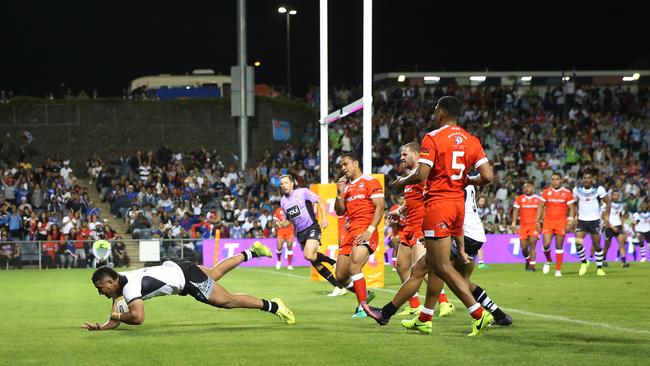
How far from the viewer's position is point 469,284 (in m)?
10.9

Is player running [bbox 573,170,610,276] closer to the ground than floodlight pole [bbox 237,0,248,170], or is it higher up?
closer to the ground

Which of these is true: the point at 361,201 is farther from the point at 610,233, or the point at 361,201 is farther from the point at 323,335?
the point at 610,233

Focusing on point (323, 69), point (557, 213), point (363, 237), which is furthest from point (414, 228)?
point (557, 213)

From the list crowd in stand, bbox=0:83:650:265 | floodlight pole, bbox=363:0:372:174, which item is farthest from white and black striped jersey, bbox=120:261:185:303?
crowd in stand, bbox=0:83:650:265

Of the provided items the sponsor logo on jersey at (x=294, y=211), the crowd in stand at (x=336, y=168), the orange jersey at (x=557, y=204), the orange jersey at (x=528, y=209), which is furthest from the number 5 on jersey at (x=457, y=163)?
the crowd in stand at (x=336, y=168)

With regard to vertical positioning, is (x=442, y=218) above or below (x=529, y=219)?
above

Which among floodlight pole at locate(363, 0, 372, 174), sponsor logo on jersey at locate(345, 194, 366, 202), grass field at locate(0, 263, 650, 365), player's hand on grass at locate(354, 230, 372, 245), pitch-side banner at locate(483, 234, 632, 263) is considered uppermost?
floodlight pole at locate(363, 0, 372, 174)

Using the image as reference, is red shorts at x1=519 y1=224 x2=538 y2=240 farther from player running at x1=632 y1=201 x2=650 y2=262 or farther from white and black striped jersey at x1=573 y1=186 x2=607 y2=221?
player running at x1=632 y1=201 x2=650 y2=262

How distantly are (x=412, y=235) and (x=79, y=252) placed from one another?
19931mm

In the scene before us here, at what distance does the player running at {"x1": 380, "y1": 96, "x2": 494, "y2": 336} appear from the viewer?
9891mm

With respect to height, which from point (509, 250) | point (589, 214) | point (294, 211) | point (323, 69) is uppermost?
point (323, 69)

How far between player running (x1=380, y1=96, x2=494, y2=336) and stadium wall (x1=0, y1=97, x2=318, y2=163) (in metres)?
32.9

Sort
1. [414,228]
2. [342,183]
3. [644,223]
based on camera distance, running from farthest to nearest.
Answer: [644,223], [342,183], [414,228]

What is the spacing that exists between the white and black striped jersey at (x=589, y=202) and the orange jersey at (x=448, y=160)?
13.0 meters
